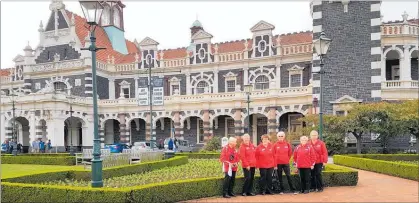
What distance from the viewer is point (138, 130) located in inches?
1748

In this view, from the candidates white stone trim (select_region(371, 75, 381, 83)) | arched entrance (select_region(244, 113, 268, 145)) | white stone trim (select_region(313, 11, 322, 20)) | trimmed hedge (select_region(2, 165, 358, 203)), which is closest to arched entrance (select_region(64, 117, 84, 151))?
arched entrance (select_region(244, 113, 268, 145))

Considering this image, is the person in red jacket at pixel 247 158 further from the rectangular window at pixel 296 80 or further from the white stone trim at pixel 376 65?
the rectangular window at pixel 296 80

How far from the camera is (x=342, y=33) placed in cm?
3228

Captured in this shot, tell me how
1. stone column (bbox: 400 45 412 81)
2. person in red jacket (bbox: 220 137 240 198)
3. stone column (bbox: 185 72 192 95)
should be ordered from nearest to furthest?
person in red jacket (bbox: 220 137 240 198) → stone column (bbox: 400 45 412 81) → stone column (bbox: 185 72 192 95)

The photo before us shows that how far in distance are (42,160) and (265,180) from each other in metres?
18.4

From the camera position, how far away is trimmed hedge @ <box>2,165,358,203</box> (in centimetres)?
1055

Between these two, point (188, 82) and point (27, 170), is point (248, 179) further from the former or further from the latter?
point (188, 82)

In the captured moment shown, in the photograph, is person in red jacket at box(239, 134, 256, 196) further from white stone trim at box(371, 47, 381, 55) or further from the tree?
white stone trim at box(371, 47, 381, 55)

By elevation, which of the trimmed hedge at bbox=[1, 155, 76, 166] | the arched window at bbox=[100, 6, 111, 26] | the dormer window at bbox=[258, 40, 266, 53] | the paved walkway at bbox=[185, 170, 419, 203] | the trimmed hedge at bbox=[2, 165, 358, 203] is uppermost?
the arched window at bbox=[100, 6, 111, 26]

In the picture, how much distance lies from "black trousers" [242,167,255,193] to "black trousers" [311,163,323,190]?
201 cm

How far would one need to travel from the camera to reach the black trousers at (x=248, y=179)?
40.3 ft

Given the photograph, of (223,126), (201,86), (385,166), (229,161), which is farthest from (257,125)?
(229,161)

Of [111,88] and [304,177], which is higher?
[111,88]

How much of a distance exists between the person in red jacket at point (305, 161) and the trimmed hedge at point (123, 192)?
2.31 feet
